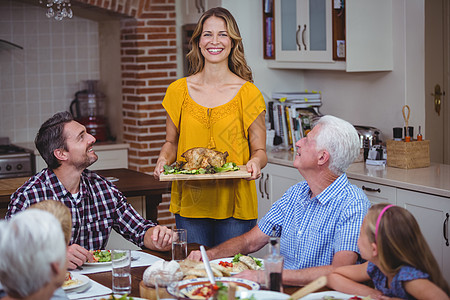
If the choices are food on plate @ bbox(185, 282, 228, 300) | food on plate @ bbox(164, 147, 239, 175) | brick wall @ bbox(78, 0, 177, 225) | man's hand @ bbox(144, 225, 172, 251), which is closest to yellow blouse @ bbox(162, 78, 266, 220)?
food on plate @ bbox(164, 147, 239, 175)

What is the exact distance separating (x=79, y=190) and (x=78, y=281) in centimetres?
67

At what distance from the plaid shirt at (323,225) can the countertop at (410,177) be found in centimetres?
109

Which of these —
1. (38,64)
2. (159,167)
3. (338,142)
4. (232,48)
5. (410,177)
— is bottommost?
(410,177)

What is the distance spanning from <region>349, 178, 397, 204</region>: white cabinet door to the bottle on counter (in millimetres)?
1836

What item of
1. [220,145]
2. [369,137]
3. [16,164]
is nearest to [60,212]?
[220,145]

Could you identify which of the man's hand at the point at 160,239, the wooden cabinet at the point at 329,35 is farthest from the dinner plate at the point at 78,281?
the wooden cabinet at the point at 329,35

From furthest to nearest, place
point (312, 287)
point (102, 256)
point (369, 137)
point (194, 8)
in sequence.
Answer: point (194, 8) < point (369, 137) < point (102, 256) < point (312, 287)

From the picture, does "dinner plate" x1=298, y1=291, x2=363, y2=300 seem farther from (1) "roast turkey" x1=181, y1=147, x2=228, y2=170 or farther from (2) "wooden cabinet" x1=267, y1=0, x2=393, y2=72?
(2) "wooden cabinet" x1=267, y1=0, x2=393, y2=72

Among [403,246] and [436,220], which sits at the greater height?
[403,246]

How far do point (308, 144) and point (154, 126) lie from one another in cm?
322

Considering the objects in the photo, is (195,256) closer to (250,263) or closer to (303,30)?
(250,263)

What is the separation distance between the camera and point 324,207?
233 cm

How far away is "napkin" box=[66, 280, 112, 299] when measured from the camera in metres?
2.02

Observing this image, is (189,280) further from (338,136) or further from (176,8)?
(176,8)
